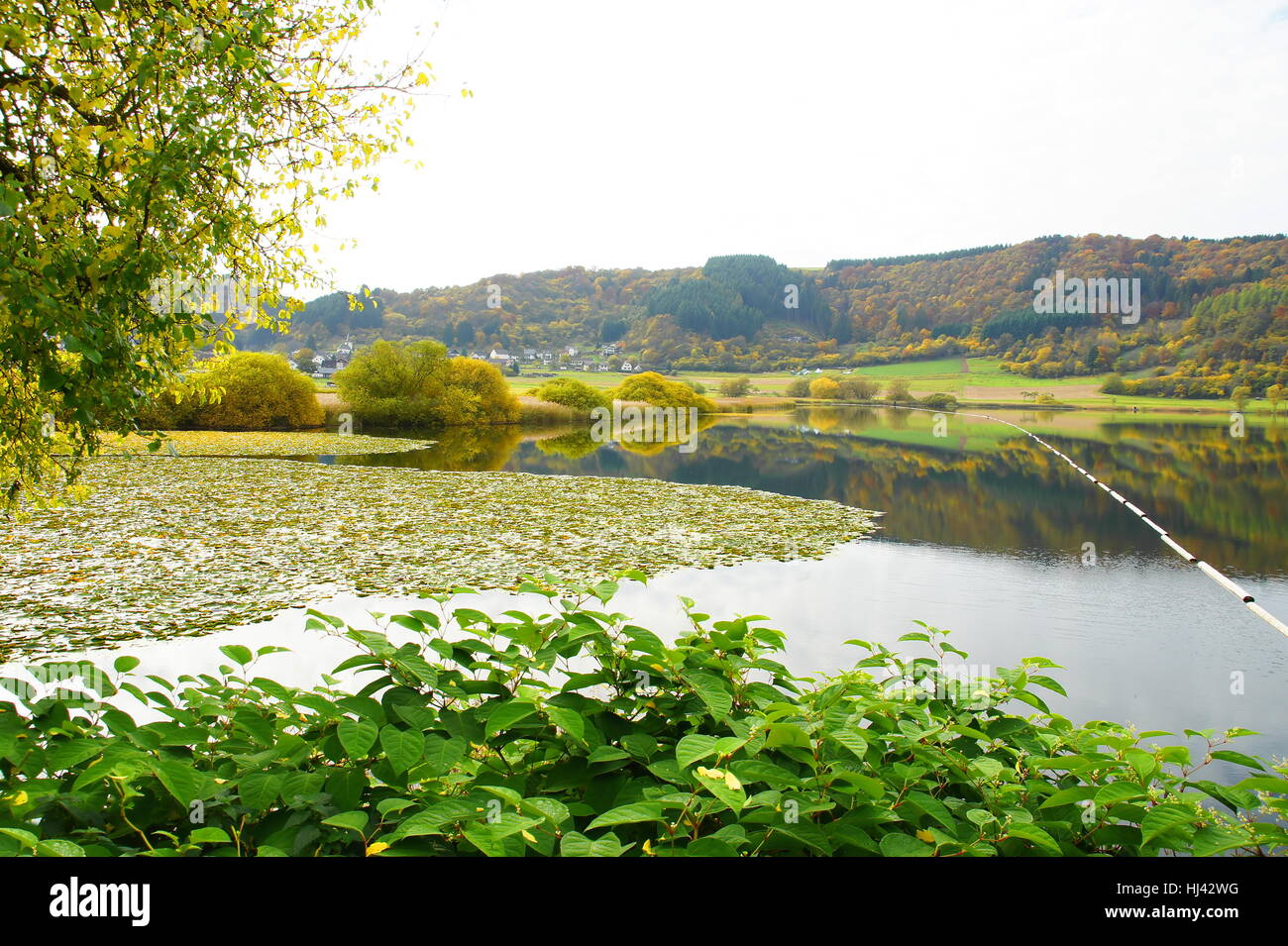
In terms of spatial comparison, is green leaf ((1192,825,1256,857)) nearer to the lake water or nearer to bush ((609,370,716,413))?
the lake water

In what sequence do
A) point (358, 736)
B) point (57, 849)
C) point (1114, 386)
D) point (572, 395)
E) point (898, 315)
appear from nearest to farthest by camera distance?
1. point (57, 849)
2. point (358, 736)
3. point (572, 395)
4. point (1114, 386)
5. point (898, 315)

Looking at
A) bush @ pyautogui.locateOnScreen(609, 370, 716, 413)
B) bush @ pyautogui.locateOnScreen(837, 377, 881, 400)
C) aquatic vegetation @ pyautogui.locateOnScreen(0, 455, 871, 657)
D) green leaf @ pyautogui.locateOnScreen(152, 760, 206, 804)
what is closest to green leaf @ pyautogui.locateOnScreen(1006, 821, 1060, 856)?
green leaf @ pyautogui.locateOnScreen(152, 760, 206, 804)

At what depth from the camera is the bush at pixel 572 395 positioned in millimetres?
54156

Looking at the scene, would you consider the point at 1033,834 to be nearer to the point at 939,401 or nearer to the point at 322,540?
the point at 322,540

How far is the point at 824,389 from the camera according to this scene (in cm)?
7869

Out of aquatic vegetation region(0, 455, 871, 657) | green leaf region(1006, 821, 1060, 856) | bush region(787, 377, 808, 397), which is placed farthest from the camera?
bush region(787, 377, 808, 397)

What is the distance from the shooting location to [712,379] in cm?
8269

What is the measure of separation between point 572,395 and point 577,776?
53.2 m

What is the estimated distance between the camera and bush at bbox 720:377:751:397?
246 feet

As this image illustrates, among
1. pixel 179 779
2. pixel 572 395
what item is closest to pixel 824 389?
pixel 572 395

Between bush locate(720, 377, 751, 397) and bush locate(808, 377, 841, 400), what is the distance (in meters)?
6.90
